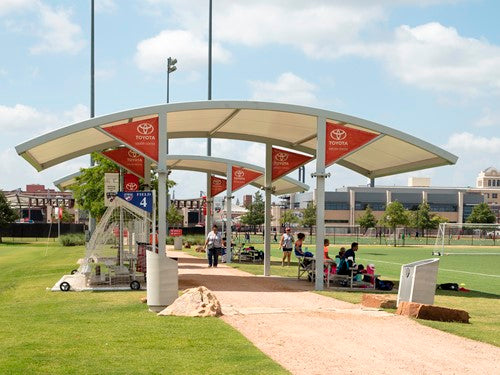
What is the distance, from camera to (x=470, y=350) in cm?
961

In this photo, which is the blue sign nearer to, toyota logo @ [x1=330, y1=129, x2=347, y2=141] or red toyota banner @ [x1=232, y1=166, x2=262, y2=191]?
toyota logo @ [x1=330, y1=129, x2=347, y2=141]

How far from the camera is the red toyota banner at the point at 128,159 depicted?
1003 inches

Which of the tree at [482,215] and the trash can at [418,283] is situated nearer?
the trash can at [418,283]

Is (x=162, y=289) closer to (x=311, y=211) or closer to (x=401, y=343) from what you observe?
(x=401, y=343)

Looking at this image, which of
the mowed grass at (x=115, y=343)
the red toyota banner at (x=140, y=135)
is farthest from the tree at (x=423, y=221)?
the mowed grass at (x=115, y=343)

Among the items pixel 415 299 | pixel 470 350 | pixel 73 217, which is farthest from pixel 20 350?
pixel 73 217

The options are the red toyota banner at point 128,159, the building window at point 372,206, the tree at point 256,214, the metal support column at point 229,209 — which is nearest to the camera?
the red toyota banner at point 128,159

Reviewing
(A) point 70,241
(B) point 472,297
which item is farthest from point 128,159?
(A) point 70,241

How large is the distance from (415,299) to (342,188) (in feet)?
423

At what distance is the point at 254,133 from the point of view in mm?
22828

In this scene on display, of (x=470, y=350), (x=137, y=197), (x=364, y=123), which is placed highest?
(x=364, y=123)

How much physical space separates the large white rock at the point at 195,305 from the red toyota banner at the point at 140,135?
225 inches

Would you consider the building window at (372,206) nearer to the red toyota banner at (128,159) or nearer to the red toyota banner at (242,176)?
the red toyota banner at (242,176)

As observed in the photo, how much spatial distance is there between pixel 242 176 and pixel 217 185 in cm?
470
